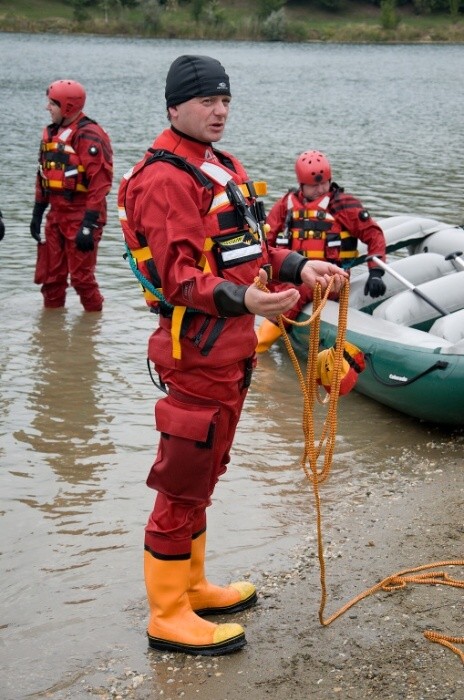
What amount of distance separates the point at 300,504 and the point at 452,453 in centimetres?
119

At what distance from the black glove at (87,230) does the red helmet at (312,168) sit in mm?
1685

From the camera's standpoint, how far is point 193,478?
378cm

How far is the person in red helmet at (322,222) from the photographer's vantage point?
8008 millimetres

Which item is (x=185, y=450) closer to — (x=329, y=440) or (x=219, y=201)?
(x=329, y=440)

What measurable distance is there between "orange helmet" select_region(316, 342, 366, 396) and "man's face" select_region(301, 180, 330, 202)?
13.3ft

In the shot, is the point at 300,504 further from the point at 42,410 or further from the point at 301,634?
the point at 42,410

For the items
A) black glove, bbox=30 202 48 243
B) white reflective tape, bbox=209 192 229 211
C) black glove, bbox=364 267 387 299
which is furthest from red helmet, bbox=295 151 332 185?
white reflective tape, bbox=209 192 229 211

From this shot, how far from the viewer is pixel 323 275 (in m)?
3.95

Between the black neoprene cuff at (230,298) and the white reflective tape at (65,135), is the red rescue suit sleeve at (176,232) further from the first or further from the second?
the white reflective tape at (65,135)

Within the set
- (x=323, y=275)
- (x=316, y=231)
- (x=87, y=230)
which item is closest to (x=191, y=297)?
(x=323, y=275)

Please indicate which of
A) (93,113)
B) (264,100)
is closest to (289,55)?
(264,100)

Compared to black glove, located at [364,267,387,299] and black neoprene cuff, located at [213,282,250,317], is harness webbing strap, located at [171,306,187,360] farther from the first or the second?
black glove, located at [364,267,387,299]

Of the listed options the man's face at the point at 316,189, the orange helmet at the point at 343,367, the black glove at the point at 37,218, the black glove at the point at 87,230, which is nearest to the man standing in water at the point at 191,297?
the orange helmet at the point at 343,367

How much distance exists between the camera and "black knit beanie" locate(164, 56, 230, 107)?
12.2ft
